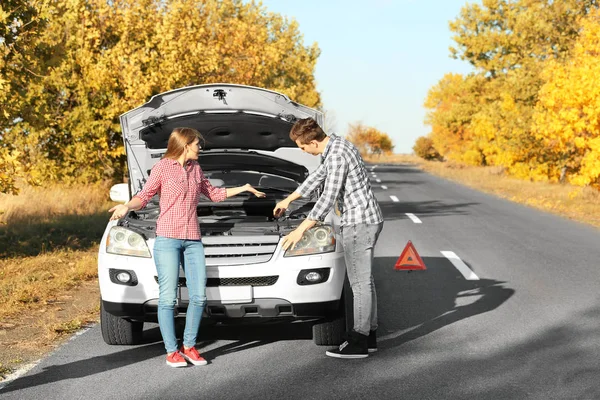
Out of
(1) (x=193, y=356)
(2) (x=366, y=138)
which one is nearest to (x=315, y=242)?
(1) (x=193, y=356)

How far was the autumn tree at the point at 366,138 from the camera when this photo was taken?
110 meters

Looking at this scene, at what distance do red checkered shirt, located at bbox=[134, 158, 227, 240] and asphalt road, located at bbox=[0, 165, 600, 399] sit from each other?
0.91 meters

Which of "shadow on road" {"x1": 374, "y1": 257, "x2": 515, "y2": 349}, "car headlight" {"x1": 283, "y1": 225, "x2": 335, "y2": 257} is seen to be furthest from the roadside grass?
"shadow on road" {"x1": 374, "y1": 257, "x2": 515, "y2": 349}

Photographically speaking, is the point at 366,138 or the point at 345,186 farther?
the point at 366,138

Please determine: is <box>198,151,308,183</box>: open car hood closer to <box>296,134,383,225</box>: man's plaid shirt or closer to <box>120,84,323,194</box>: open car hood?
<box>120,84,323,194</box>: open car hood

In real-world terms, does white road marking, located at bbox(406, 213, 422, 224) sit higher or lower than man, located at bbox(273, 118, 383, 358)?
lower

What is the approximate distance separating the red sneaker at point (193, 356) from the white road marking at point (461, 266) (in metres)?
4.58

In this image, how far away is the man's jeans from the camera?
547cm

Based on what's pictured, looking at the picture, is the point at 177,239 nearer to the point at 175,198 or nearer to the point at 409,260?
the point at 175,198

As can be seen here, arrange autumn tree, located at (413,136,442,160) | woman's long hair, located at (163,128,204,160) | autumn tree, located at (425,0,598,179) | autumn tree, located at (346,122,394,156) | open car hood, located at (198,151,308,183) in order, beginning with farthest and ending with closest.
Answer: autumn tree, located at (346,122,394,156)
autumn tree, located at (413,136,442,160)
autumn tree, located at (425,0,598,179)
open car hood, located at (198,151,308,183)
woman's long hair, located at (163,128,204,160)

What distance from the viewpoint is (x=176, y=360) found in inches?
203

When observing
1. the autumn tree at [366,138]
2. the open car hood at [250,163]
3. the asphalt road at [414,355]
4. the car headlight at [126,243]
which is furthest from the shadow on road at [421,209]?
the autumn tree at [366,138]

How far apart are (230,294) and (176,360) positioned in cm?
56

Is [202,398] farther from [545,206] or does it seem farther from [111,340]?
[545,206]
